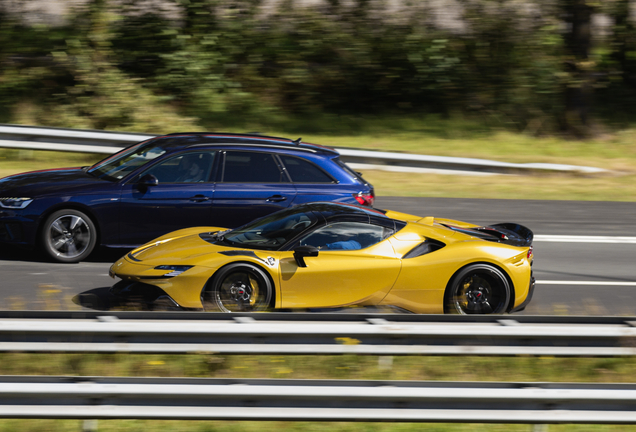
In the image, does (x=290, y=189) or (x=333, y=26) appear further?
(x=333, y=26)

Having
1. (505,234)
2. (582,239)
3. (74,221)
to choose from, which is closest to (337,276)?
(505,234)

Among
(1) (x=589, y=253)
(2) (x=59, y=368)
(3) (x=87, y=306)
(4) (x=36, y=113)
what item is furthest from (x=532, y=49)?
(2) (x=59, y=368)

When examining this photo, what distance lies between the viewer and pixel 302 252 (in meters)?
6.42

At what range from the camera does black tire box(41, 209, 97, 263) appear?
8242 mm

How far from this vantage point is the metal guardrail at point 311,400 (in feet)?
12.8

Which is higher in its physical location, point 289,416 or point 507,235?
point 507,235

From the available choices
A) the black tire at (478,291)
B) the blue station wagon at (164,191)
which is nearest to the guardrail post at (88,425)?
the black tire at (478,291)

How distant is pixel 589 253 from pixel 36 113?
1336 cm

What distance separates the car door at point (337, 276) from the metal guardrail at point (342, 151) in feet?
26.7

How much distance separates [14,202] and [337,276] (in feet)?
13.3

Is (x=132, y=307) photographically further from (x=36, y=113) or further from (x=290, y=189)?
(x=36, y=113)

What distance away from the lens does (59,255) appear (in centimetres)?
836

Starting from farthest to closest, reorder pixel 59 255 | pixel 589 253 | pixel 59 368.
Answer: pixel 589 253, pixel 59 255, pixel 59 368

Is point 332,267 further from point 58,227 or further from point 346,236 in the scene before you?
point 58,227
